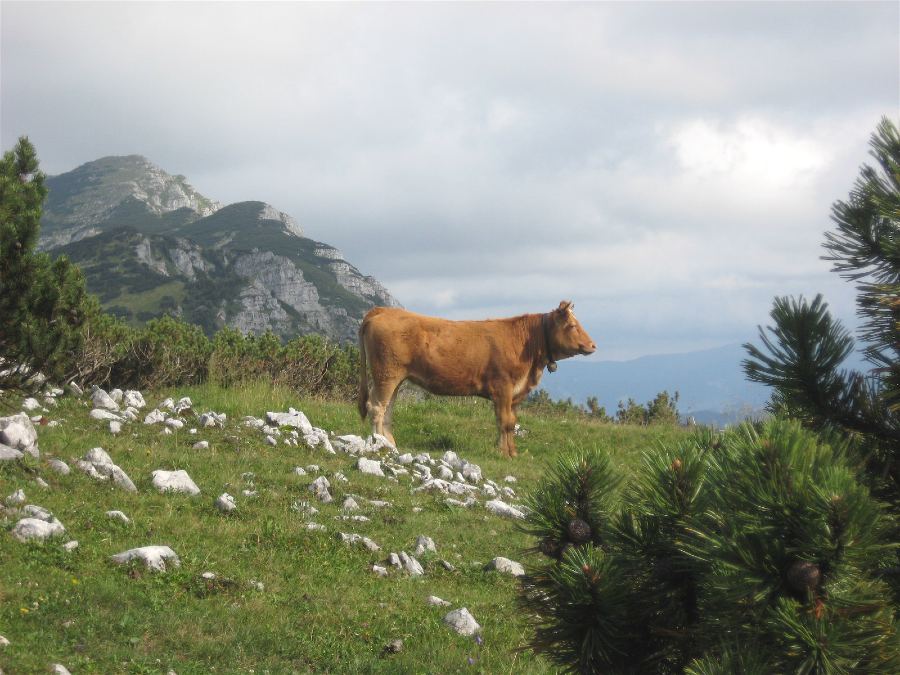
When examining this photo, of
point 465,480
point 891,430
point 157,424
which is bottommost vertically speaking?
point 465,480

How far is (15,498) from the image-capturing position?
756cm

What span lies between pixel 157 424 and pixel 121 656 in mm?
7082

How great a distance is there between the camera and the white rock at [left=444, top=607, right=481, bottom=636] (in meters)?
6.60

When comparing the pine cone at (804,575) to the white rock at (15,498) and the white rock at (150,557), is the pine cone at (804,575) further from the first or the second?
the white rock at (15,498)

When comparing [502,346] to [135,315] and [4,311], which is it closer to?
[4,311]

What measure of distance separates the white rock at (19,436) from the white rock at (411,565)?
4.11m

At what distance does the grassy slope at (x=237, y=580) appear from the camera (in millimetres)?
5715

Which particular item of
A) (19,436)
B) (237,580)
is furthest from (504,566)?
(19,436)

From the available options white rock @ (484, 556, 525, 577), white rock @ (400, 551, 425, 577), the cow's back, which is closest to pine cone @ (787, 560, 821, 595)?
white rock @ (400, 551, 425, 577)

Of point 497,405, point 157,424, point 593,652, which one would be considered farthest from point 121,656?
point 497,405

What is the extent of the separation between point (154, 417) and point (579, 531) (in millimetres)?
10612

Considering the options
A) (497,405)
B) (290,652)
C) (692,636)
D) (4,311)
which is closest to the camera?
(692,636)

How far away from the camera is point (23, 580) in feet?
20.4

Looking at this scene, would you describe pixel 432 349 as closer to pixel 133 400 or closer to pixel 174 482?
pixel 133 400
